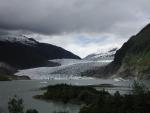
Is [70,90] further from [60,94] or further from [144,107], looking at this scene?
[144,107]

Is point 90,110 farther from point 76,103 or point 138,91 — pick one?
point 76,103

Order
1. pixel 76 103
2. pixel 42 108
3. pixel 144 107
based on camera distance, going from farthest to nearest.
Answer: pixel 76 103, pixel 42 108, pixel 144 107

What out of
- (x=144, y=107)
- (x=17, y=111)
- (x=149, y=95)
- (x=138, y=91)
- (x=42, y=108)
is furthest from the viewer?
(x=42, y=108)

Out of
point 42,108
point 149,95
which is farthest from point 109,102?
point 42,108

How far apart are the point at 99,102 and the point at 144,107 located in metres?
13.0

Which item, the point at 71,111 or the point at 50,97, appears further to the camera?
the point at 50,97

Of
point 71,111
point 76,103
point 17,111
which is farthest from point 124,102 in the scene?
point 76,103

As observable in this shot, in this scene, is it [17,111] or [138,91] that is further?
[138,91]

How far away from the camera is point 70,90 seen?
438 ft

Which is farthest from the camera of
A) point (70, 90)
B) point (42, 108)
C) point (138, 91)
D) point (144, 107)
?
point (70, 90)

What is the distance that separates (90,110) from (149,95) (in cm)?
1334

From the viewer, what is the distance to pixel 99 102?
296 ft

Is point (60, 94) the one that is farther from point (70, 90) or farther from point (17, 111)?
point (17, 111)

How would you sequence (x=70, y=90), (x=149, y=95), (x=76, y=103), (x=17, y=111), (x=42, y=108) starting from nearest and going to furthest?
(x=17, y=111) → (x=149, y=95) → (x=42, y=108) → (x=76, y=103) → (x=70, y=90)
